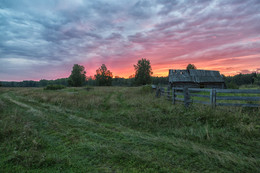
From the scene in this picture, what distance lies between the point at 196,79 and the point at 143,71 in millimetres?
34134

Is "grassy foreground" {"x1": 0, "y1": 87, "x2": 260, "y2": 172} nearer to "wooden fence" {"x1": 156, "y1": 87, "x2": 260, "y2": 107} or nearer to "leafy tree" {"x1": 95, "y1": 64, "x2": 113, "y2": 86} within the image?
"wooden fence" {"x1": 156, "y1": 87, "x2": 260, "y2": 107}

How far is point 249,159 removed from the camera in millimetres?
3250

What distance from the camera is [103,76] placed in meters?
71.4

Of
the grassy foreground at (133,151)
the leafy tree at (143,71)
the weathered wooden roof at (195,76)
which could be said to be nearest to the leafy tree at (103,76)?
the leafy tree at (143,71)

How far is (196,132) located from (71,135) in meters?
5.18

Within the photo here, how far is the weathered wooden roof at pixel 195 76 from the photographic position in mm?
27984

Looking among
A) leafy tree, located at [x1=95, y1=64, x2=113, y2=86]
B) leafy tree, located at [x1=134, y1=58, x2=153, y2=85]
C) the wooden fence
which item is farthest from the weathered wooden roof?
leafy tree, located at [x1=95, y1=64, x2=113, y2=86]

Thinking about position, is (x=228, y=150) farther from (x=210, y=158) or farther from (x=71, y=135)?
(x=71, y=135)

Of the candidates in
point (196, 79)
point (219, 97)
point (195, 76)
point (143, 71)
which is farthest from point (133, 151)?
point (143, 71)

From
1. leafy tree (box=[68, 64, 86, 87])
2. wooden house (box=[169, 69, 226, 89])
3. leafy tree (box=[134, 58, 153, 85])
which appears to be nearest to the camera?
wooden house (box=[169, 69, 226, 89])

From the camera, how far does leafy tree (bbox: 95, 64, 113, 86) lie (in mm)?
71250

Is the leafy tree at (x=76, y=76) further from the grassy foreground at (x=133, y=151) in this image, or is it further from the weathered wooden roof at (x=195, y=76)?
the grassy foreground at (x=133, y=151)

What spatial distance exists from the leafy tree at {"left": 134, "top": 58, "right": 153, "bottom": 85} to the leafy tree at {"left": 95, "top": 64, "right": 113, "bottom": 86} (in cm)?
1968

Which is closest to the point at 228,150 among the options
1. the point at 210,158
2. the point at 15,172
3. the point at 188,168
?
the point at 210,158
